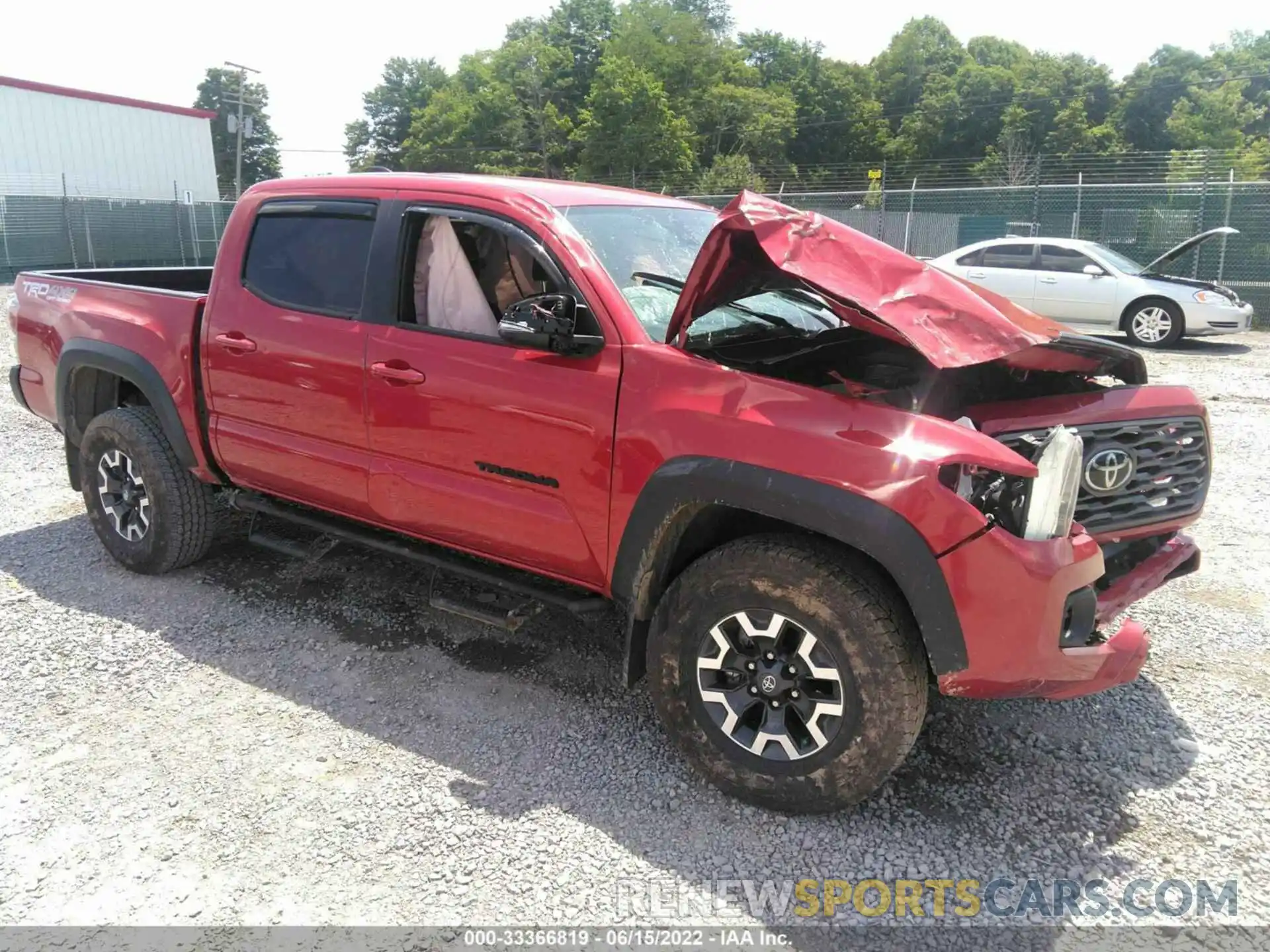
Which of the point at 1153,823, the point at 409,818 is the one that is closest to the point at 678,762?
the point at 409,818

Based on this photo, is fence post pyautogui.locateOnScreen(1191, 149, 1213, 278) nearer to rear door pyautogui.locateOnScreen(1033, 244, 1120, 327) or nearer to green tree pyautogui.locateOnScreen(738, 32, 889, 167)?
rear door pyautogui.locateOnScreen(1033, 244, 1120, 327)

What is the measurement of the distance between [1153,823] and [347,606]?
3411mm

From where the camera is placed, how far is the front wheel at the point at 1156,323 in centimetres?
1266

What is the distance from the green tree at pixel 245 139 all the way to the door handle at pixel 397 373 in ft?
288

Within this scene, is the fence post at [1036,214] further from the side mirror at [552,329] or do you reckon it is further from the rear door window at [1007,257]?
the side mirror at [552,329]

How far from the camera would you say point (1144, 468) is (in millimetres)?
3230

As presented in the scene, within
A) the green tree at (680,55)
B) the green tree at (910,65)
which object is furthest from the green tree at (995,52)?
the green tree at (680,55)

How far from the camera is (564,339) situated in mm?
3041

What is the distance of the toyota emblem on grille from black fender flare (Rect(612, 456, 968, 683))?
0.92m

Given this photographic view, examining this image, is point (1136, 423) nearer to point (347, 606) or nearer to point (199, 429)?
point (347, 606)

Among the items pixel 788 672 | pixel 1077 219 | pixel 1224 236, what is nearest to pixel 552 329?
pixel 788 672

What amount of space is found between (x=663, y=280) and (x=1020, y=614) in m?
1.70

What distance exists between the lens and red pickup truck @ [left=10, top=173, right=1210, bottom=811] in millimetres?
2588

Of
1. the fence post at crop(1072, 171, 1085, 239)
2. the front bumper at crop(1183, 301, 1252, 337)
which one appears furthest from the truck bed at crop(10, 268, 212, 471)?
the fence post at crop(1072, 171, 1085, 239)
